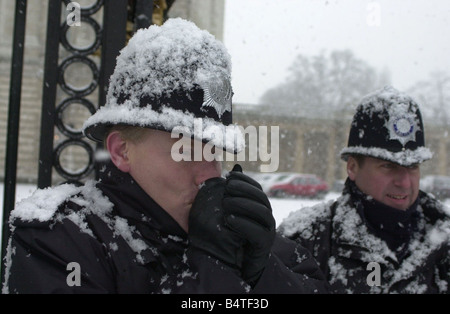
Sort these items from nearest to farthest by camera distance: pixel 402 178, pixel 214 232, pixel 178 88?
pixel 214 232 → pixel 178 88 → pixel 402 178

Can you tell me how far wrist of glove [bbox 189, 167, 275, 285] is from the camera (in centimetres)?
126

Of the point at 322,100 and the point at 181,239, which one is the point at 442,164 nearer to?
the point at 322,100

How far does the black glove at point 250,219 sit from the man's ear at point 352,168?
1.52m

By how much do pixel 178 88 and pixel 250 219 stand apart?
0.42m

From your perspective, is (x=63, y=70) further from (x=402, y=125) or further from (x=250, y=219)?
(x=402, y=125)

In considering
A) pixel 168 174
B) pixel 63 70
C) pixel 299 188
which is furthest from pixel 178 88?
pixel 299 188

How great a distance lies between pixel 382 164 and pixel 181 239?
1.54 metres

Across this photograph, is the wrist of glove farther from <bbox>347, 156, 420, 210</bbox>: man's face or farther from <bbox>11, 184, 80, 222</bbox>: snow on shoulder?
<bbox>347, 156, 420, 210</bbox>: man's face

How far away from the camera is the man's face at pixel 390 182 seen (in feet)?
8.44

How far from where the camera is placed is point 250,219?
50.5 inches

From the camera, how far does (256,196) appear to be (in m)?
1.31

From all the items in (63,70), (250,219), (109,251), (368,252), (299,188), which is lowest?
(299,188)

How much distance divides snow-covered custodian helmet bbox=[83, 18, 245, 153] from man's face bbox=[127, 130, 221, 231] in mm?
74

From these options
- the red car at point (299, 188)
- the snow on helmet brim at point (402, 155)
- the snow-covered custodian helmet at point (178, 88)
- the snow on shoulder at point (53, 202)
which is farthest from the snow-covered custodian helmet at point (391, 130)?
the red car at point (299, 188)
